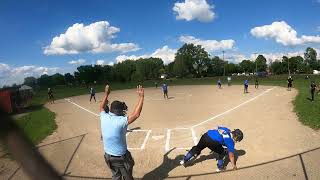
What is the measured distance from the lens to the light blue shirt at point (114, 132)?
6848 mm

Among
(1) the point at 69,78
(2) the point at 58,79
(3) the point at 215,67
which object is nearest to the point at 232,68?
(3) the point at 215,67

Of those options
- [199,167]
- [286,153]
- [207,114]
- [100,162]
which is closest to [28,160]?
[199,167]

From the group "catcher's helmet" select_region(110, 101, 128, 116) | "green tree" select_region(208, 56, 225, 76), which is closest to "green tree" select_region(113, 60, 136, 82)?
"green tree" select_region(208, 56, 225, 76)

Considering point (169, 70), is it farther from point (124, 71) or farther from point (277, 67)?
point (277, 67)

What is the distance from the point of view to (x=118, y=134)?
22.8ft

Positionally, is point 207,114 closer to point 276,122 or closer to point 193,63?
point 276,122

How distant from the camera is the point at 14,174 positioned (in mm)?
10852

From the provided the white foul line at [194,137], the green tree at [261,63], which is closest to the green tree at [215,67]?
the green tree at [261,63]

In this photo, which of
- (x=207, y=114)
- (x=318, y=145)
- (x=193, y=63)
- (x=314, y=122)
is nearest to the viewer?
(x=318, y=145)

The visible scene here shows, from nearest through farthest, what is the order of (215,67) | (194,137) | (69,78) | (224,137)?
1. (224,137)
2. (194,137)
3. (215,67)
4. (69,78)

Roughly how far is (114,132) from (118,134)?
0.30ft

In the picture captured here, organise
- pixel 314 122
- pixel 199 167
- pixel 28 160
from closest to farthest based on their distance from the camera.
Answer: pixel 28 160 < pixel 199 167 < pixel 314 122

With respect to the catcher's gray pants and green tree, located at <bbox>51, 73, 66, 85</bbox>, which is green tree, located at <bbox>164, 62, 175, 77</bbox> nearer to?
green tree, located at <bbox>51, 73, 66, 85</bbox>

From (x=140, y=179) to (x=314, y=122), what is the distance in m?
11.0
